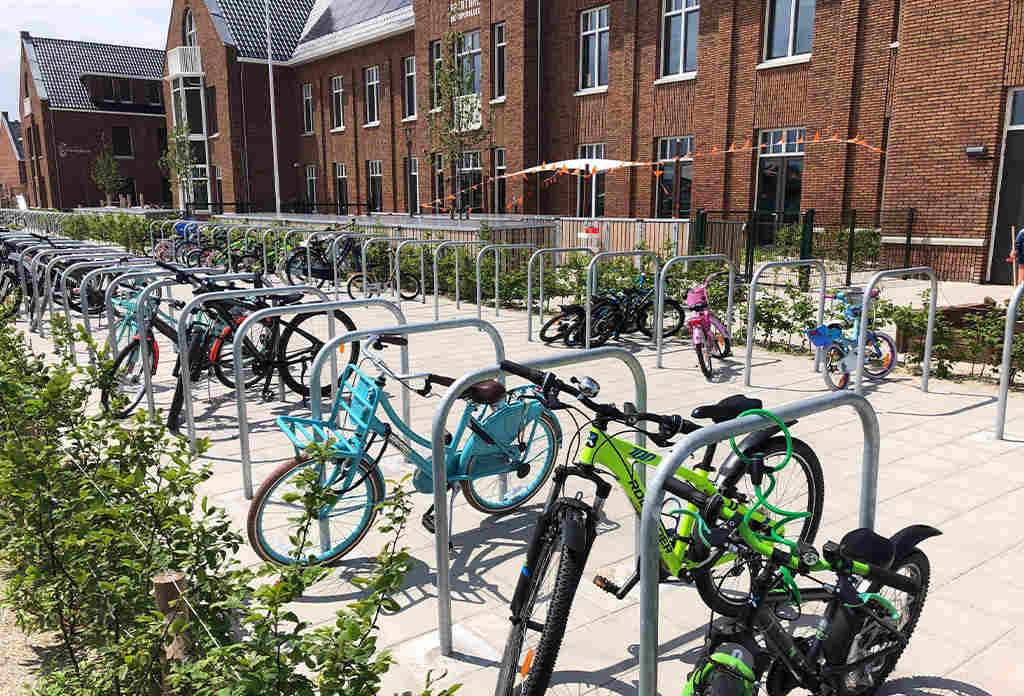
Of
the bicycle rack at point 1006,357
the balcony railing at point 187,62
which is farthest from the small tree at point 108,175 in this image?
the bicycle rack at point 1006,357

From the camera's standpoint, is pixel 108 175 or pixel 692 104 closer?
pixel 692 104

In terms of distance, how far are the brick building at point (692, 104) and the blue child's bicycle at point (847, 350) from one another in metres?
8.04

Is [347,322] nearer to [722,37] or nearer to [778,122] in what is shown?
[778,122]

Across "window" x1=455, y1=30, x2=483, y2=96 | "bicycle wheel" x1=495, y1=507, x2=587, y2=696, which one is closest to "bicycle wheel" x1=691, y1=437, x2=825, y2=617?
"bicycle wheel" x1=495, y1=507, x2=587, y2=696

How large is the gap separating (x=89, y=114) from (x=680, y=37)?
43.7 meters

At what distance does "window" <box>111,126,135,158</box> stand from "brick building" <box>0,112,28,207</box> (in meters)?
16.3

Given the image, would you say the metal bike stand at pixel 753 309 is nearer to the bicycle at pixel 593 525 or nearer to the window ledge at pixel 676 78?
the bicycle at pixel 593 525

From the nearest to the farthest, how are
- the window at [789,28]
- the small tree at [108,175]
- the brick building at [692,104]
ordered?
the brick building at [692,104] → the window at [789,28] → the small tree at [108,175]

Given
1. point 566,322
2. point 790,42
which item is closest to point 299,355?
point 566,322

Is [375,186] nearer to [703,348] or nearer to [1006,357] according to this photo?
[703,348]

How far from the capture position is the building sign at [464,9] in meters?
25.9

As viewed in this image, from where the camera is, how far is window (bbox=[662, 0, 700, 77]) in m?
20.9

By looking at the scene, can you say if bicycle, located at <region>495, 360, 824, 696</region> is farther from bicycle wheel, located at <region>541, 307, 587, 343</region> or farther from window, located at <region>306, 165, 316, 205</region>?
window, located at <region>306, 165, 316, 205</region>

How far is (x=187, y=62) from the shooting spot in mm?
40375
